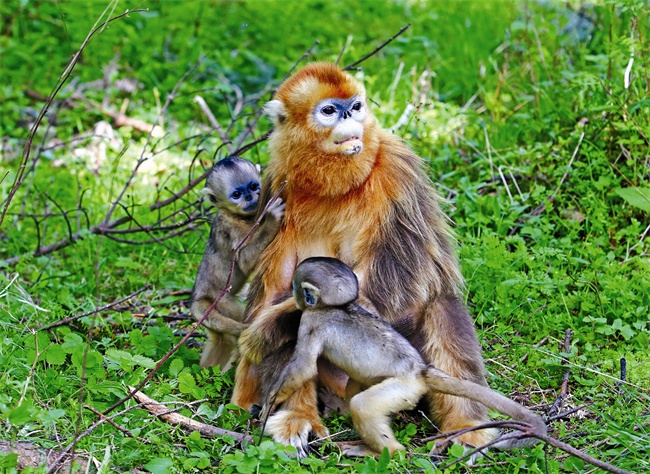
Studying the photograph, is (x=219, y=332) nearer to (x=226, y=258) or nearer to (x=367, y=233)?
(x=226, y=258)

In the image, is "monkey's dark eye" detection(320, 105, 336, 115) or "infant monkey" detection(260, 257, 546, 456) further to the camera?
"monkey's dark eye" detection(320, 105, 336, 115)

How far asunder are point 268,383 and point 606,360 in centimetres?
158

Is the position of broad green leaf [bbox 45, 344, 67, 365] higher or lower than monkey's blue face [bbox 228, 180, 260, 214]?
lower

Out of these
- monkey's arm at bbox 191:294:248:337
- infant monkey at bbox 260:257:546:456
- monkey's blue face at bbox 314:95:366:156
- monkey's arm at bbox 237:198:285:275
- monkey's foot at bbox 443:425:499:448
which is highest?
monkey's blue face at bbox 314:95:366:156

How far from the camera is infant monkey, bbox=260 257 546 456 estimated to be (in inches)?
134

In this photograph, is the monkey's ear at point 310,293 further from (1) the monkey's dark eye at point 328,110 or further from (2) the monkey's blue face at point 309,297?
(1) the monkey's dark eye at point 328,110

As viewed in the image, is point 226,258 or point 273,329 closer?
point 273,329

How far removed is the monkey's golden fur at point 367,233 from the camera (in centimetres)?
379

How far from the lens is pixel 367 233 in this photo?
12.6 feet

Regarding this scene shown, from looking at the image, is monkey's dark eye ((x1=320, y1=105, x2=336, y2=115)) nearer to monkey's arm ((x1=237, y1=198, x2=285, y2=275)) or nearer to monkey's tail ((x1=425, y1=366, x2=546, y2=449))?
monkey's arm ((x1=237, y1=198, x2=285, y2=275))

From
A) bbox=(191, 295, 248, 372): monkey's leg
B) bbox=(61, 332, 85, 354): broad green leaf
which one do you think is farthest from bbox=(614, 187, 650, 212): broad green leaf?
bbox=(61, 332, 85, 354): broad green leaf

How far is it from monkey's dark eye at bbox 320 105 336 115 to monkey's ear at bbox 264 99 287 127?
22 cm

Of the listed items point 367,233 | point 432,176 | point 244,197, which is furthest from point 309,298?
point 432,176

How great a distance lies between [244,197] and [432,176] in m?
0.92
